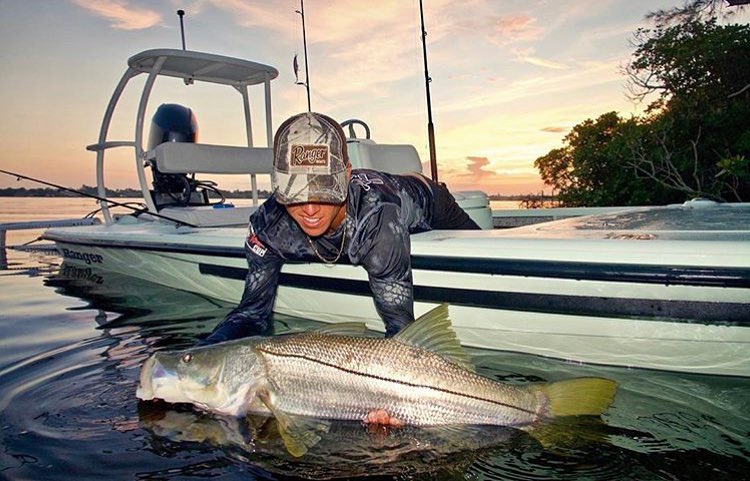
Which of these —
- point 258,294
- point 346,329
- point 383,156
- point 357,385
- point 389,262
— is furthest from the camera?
point 383,156

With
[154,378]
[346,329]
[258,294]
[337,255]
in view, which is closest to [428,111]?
[337,255]

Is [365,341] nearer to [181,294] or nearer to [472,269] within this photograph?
[472,269]

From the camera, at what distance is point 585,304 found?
3.30 metres

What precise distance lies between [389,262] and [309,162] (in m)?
0.79

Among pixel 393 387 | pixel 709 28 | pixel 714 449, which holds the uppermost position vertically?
pixel 709 28

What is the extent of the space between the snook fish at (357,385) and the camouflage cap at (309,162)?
2.57 ft

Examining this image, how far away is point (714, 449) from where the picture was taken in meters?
2.50

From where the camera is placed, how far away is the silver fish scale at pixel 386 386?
2570mm

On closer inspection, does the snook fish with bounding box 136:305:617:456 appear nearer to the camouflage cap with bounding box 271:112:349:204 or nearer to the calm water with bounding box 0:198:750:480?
the calm water with bounding box 0:198:750:480

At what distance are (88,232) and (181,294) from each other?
2097mm

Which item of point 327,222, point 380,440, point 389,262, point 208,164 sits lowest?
point 380,440

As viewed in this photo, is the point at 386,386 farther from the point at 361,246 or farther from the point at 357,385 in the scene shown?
the point at 361,246

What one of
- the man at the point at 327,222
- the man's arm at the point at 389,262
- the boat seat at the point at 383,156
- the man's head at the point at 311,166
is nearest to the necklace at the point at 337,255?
the man at the point at 327,222

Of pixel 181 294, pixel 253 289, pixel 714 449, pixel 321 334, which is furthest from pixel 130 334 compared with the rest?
pixel 714 449
